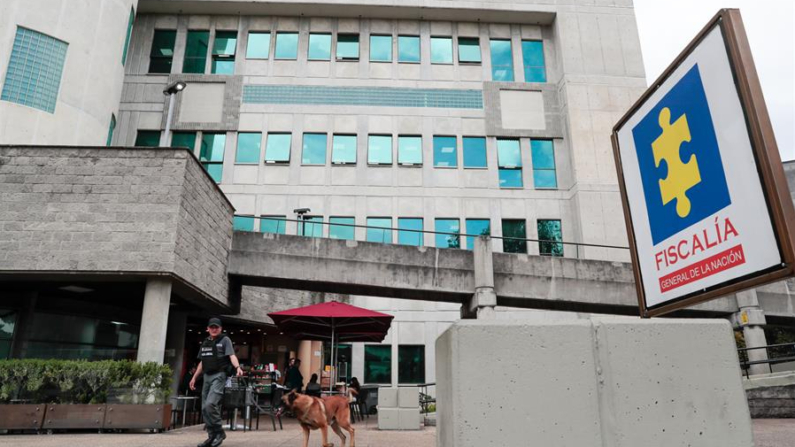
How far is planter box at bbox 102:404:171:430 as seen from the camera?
9.76m

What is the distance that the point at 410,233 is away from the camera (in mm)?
22344

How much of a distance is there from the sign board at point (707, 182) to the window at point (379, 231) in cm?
1495

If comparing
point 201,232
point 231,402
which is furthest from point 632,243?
point 201,232

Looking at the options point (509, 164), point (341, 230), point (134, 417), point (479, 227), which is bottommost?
point (134, 417)

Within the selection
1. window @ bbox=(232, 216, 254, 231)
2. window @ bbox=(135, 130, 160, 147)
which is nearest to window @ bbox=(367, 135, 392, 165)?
window @ bbox=(232, 216, 254, 231)

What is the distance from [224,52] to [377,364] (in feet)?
61.1

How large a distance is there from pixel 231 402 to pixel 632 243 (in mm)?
9167

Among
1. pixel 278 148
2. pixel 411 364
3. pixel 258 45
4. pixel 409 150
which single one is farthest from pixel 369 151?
pixel 411 364

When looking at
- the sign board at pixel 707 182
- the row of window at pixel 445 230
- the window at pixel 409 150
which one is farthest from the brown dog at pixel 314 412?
the window at pixel 409 150

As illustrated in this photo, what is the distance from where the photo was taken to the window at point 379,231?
20908 millimetres

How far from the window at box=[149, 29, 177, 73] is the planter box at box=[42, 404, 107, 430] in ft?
73.3

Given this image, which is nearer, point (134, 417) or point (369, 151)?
point (134, 417)

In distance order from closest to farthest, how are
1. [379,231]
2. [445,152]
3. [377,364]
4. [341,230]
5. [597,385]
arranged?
[597,385] → [379,231] → [377,364] → [341,230] → [445,152]

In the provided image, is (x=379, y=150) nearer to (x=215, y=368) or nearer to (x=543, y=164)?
(x=543, y=164)
